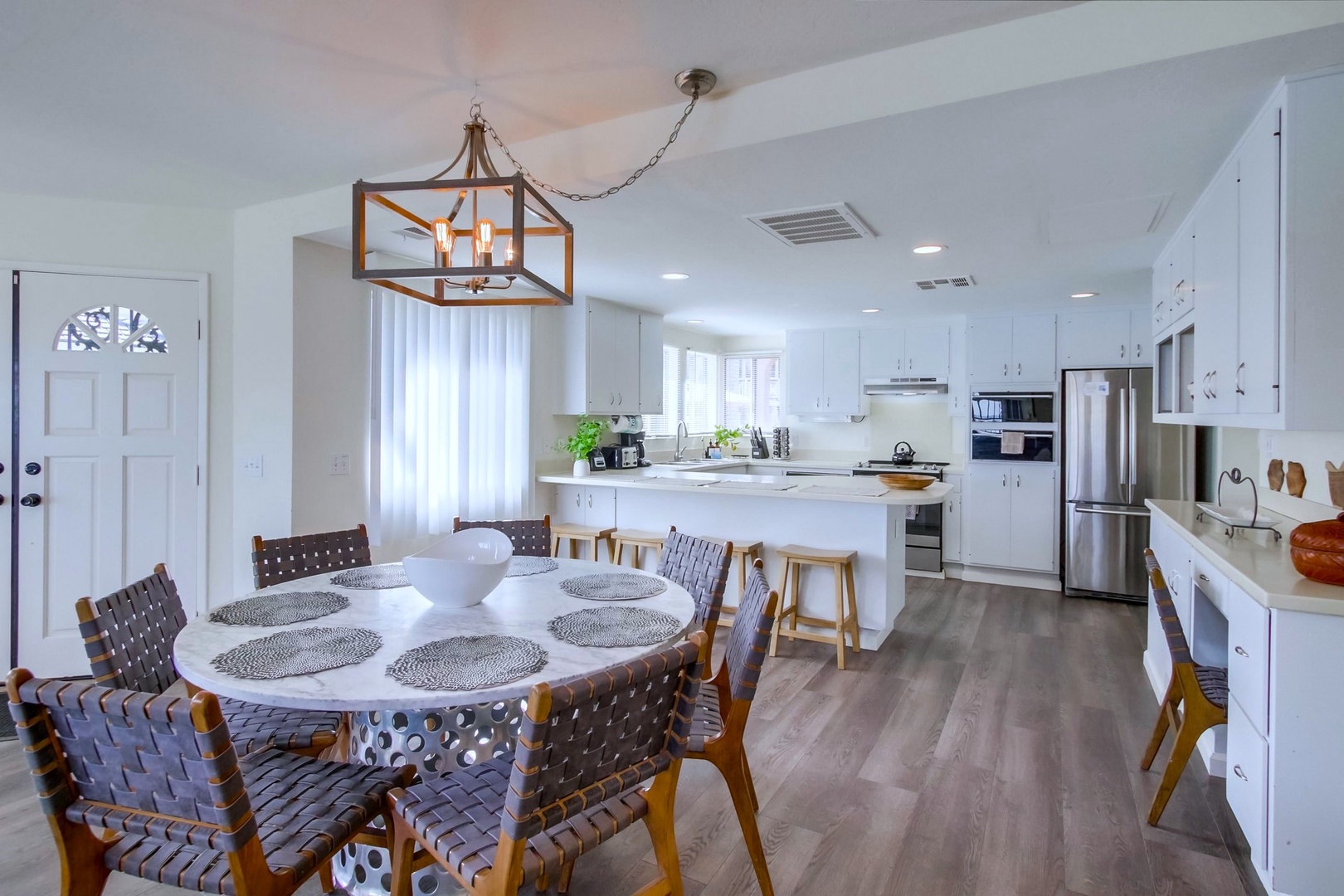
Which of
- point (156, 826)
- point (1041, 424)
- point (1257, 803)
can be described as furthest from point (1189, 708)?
point (1041, 424)

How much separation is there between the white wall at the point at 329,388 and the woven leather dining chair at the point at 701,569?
74.5 inches

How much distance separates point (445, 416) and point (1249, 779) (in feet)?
13.0

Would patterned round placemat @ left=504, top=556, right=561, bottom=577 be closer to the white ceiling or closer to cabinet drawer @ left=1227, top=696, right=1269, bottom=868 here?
the white ceiling

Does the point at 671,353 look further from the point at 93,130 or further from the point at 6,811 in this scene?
the point at 6,811

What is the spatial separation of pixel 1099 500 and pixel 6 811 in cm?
582

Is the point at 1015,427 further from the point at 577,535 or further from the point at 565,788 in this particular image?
the point at 565,788

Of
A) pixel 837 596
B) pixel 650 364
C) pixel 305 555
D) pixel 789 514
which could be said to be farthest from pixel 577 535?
pixel 305 555

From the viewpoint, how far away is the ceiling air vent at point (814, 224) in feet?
9.68

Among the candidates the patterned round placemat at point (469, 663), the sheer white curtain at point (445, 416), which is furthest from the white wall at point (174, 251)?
the patterned round placemat at point (469, 663)

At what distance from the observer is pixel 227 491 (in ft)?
11.5

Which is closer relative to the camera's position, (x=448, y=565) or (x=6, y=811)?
(x=448, y=565)

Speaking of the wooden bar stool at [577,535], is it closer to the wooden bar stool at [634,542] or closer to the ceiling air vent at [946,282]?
the wooden bar stool at [634,542]

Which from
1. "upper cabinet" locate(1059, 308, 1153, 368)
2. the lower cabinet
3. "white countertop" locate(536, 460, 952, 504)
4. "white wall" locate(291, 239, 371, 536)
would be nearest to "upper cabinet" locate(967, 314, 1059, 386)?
"upper cabinet" locate(1059, 308, 1153, 368)

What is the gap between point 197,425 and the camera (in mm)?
3459
